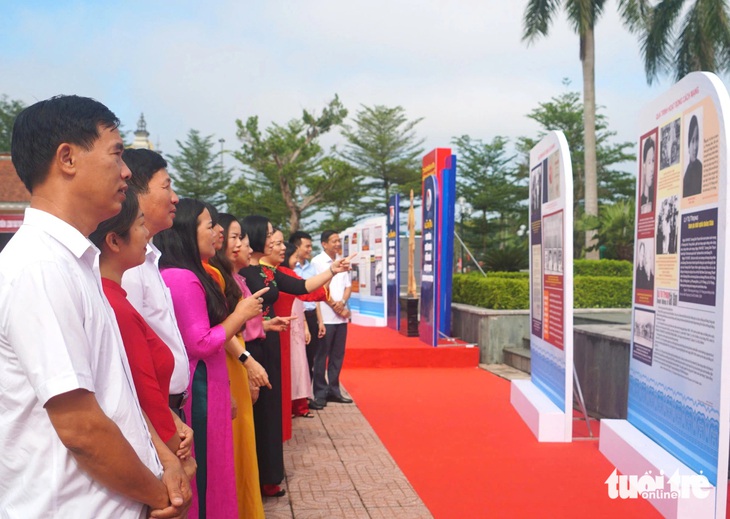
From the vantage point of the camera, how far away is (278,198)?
3092cm

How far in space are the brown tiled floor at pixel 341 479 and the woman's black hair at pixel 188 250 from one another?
135 cm

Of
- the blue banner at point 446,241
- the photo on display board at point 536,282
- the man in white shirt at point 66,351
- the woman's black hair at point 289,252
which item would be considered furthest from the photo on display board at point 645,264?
the blue banner at point 446,241

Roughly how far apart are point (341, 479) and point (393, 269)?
8.28 metres

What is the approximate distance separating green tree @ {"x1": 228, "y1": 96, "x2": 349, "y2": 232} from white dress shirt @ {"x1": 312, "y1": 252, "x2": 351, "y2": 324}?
21597 millimetres

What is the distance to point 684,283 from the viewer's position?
3.40m

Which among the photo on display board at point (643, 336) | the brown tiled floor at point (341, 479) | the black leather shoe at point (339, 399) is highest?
the photo on display board at point (643, 336)

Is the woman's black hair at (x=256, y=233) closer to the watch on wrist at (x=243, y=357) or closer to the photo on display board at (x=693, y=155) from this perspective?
the watch on wrist at (x=243, y=357)

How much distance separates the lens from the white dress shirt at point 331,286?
670 cm

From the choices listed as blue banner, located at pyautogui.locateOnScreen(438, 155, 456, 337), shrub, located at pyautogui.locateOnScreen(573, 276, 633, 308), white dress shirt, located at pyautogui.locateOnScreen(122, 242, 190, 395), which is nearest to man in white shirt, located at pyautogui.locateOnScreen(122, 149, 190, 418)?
white dress shirt, located at pyautogui.locateOnScreen(122, 242, 190, 395)

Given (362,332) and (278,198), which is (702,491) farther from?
(278,198)

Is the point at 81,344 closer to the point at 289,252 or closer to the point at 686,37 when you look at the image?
the point at 289,252

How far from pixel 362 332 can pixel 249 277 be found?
7.60 meters

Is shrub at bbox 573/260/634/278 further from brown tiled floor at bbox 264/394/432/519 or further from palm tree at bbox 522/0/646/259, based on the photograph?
brown tiled floor at bbox 264/394/432/519

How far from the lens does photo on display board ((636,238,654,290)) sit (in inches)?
151
